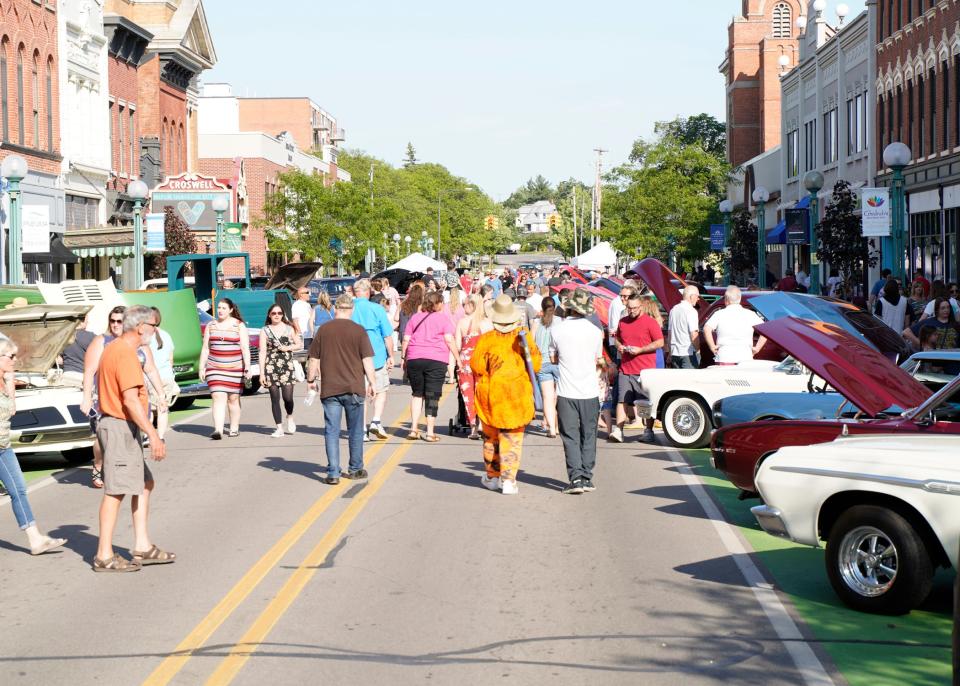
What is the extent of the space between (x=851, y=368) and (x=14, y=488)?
6.36 meters

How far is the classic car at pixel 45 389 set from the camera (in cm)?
1559

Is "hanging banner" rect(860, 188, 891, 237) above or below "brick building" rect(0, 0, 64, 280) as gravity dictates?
below

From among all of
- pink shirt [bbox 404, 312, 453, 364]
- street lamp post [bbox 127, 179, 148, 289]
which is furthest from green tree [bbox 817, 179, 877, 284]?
pink shirt [bbox 404, 312, 453, 364]

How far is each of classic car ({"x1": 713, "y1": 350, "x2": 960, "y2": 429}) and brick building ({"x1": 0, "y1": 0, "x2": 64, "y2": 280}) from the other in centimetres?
2983

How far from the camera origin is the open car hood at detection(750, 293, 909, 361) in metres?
17.2

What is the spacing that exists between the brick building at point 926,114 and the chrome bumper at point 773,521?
29370mm

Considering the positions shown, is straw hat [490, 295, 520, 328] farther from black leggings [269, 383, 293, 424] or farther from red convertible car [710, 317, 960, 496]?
black leggings [269, 383, 293, 424]

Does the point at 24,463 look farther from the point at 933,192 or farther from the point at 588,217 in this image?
the point at 588,217

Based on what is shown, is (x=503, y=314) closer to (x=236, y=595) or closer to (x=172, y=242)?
(x=236, y=595)

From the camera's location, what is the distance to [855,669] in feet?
24.3

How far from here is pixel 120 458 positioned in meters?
9.94

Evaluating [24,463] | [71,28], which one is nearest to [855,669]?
[24,463]

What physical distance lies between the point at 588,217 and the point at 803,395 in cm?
18456

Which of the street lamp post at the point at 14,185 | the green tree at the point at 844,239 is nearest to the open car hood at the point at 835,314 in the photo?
the street lamp post at the point at 14,185
